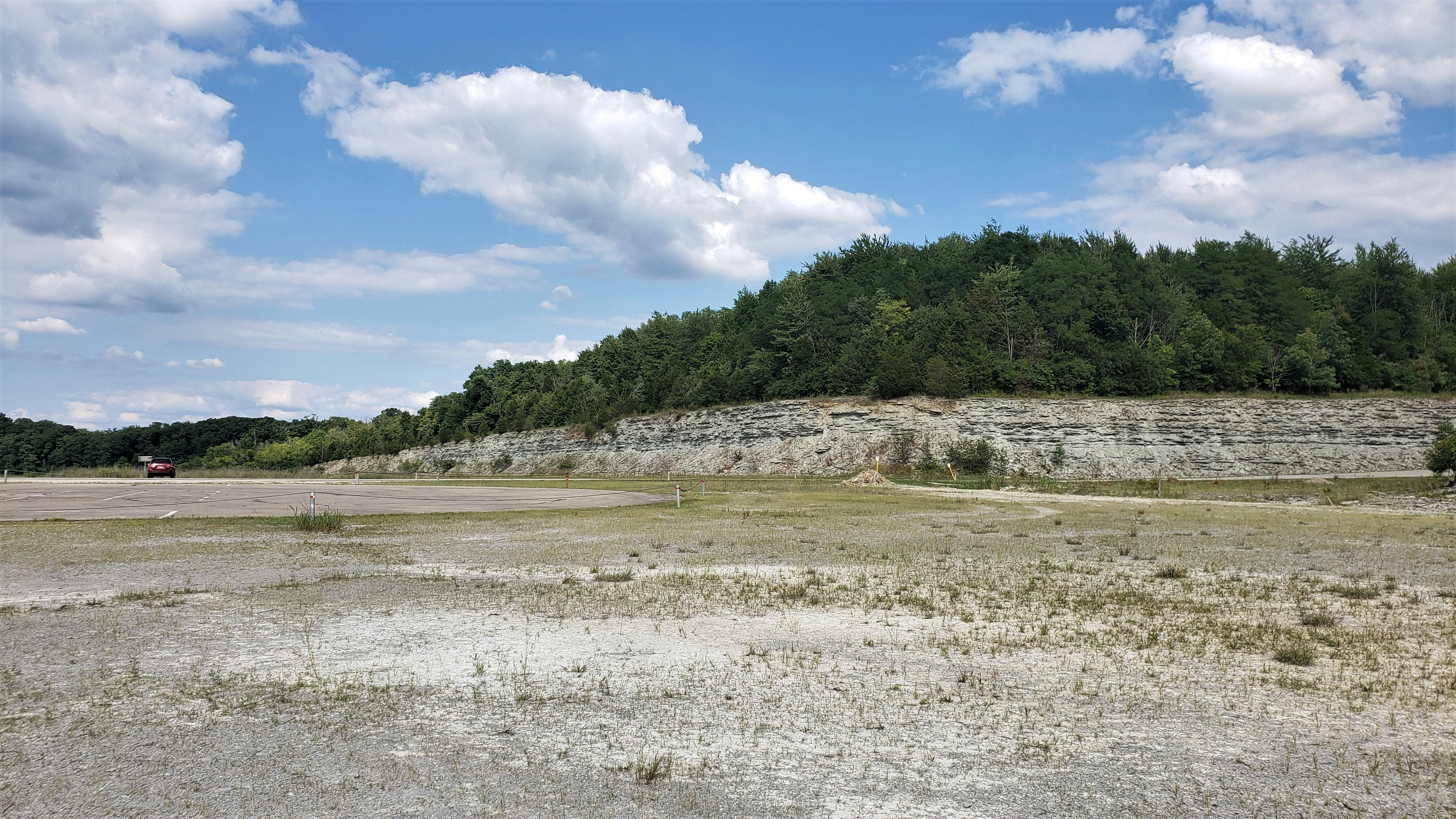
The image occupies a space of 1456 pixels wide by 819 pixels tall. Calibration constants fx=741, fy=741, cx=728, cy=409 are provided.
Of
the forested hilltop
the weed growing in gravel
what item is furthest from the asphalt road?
the forested hilltop

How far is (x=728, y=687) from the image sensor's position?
722 centimetres

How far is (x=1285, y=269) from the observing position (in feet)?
303

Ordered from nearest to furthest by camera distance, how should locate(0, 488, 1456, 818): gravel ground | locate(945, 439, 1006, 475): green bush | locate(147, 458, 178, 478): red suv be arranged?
locate(0, 488, 1456, 818): gravel ground < locate(945, 439, 1006, 475): green bush < locate(147, 458, 178, 478): red suv

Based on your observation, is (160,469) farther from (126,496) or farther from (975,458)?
(975,458)

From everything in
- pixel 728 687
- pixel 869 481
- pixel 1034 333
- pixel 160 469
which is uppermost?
pixel 1034 333

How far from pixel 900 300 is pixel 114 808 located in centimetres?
9023

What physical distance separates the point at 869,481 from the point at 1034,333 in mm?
39787

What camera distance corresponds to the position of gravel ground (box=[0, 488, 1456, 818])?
5047 mm

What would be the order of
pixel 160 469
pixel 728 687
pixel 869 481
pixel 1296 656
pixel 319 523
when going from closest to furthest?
pixel 728 687, pixel 1296 656, pixel 319 523, pixel 869 481, pixel 160 469

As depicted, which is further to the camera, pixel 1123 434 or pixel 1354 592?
pixel 1123 434

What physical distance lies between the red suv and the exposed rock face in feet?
151

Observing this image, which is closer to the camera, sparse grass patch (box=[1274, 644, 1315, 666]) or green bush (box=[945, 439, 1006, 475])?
sparse grass patch (box=[1274, 644, 1315, 666])

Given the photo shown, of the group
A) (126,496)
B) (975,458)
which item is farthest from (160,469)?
(975,458)

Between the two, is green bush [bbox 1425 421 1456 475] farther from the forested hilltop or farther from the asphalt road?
the asphalt road
